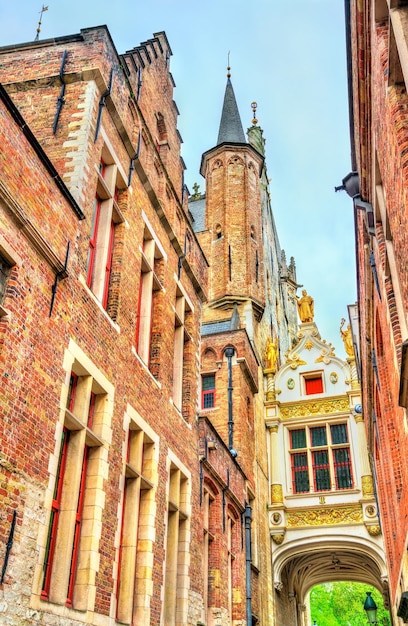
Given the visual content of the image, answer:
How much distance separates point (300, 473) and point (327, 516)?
206cm

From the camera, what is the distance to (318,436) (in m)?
24.0

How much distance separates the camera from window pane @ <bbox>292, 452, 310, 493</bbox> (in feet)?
75.9

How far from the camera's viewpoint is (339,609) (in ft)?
141

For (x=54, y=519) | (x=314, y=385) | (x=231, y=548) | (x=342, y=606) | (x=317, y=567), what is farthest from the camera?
(x=342, y=606)

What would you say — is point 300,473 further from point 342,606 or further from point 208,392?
point 342,606

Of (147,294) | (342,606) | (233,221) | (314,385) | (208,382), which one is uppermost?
(233,221)

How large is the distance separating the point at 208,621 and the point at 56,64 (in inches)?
448

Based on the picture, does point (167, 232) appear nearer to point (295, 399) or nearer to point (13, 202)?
point (13, 202)

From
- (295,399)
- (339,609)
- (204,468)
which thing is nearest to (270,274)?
(295,399)

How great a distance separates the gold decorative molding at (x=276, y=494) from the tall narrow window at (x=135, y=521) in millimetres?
13510

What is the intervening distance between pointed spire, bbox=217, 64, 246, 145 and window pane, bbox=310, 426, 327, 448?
15.2 m

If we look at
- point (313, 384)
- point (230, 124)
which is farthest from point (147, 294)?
point (230, 124)

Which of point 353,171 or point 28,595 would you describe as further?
point 353,171

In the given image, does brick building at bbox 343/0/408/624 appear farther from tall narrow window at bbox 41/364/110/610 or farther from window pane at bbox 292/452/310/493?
window pane at bbox 292/452/310/493
